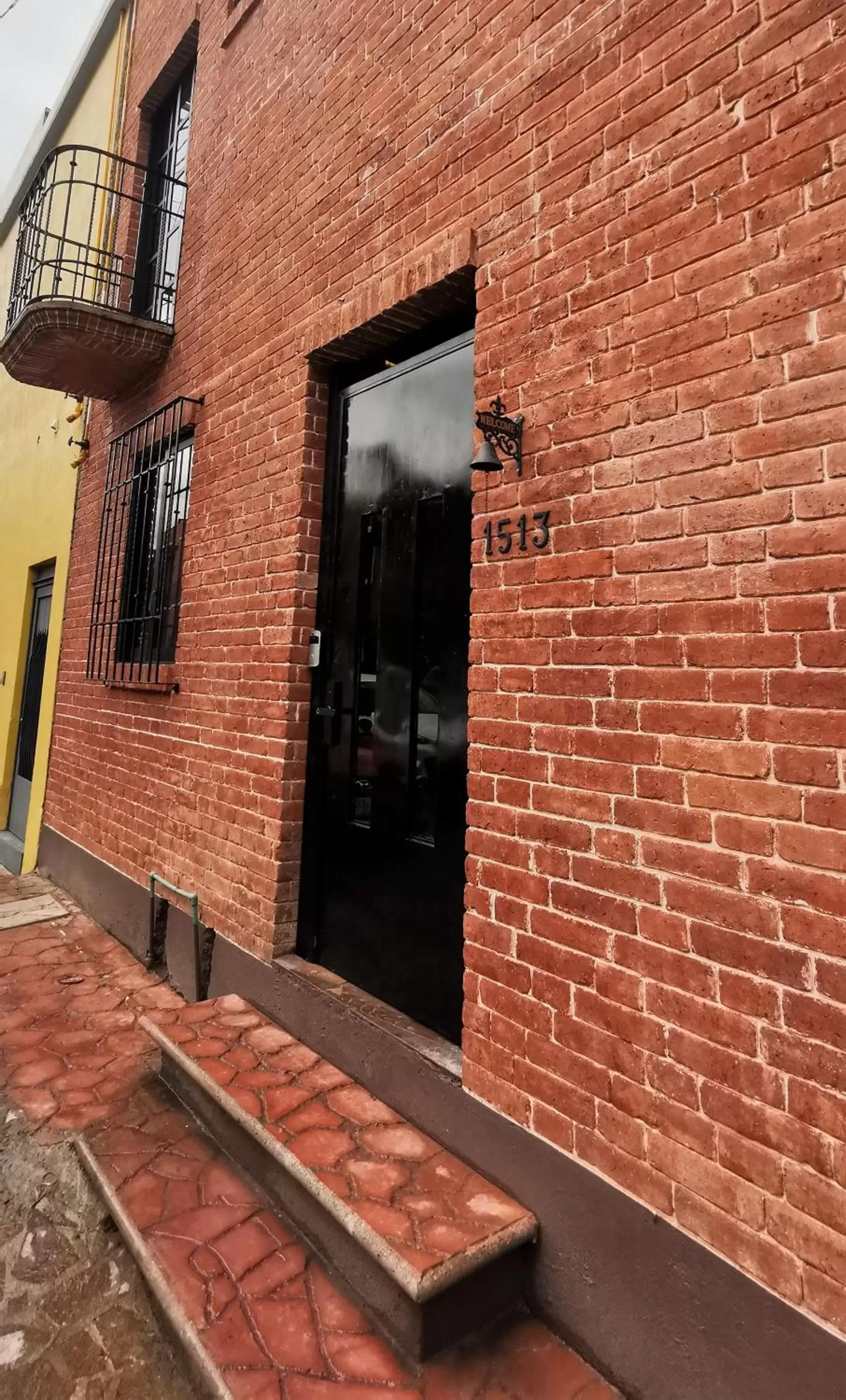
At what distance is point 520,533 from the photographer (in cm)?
213

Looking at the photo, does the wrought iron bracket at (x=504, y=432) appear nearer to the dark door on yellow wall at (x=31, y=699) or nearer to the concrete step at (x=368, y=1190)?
A: the concrete step at (x=368, y=1190)

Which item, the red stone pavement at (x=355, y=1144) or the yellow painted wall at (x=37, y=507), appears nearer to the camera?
the red stone pavement at (x=355, y=1144)

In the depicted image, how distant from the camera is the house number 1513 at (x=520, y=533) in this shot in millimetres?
2051

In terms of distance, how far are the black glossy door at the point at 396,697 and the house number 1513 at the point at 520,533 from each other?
0.31 metres

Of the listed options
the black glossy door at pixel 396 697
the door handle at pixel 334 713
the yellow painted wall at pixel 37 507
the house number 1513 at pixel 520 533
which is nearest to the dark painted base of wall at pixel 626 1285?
the black glossy door at pixel 396 697

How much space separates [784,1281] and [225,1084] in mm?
1752

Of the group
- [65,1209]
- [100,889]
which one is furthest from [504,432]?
[100,889]

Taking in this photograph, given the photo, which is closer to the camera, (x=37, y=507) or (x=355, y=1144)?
(x=355, y=1144)

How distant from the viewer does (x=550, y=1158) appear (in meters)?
1.84

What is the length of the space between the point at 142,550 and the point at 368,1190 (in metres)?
4.16

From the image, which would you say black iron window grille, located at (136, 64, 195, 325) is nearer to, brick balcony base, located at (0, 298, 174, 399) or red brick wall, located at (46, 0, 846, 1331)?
brick balcony base, located at (0, 298, 174, 399)

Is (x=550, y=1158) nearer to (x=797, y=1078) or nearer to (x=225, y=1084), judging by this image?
(x=797, y=1078)

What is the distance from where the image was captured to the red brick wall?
4.83 ft

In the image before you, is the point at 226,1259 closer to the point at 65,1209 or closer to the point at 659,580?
the point at 65,1209
